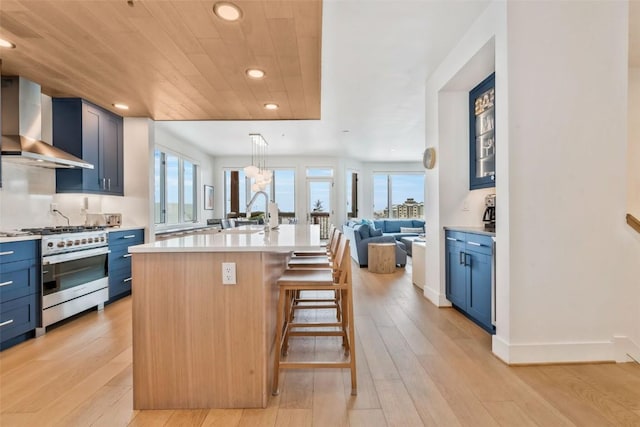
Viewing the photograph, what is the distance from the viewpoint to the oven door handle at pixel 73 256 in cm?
296

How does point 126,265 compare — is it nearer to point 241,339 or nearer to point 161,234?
point 161,234

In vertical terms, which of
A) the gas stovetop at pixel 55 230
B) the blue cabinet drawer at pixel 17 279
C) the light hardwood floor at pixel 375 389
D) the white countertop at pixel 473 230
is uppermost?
the gas stovetop at pixel 55 230

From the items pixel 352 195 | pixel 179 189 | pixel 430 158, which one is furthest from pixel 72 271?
pixel 352 195

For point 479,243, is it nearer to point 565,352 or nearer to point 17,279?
point 565,352

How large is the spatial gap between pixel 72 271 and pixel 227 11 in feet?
9.62

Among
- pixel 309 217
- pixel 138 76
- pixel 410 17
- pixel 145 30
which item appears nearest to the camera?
pixel 145 30

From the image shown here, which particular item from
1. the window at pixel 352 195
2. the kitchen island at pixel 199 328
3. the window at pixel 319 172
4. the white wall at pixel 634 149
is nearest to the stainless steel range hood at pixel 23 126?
the kitchen island at pixel 199 328

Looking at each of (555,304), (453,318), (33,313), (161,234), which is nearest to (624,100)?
(555,304)

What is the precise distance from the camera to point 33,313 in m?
2.83

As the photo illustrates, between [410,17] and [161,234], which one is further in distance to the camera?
[161,234]

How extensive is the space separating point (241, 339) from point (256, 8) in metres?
2.04

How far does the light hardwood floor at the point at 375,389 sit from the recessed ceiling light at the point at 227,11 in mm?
2420

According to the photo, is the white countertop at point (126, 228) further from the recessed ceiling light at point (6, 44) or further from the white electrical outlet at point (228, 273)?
the white electrical outlet at point (228, 273)

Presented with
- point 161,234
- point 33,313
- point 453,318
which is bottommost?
point 453,318
